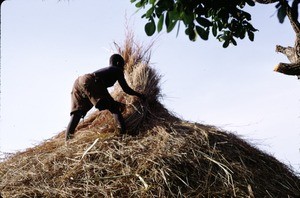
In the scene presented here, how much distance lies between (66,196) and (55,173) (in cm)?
41

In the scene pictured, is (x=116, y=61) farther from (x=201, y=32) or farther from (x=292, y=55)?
(x=201, y=32)

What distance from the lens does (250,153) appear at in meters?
4.17

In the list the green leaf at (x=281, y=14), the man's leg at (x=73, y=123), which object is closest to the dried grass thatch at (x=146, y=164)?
the man's leg at (x=73, y=123)

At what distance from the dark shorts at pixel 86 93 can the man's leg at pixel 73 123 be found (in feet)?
0.13

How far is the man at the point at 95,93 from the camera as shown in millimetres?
4258

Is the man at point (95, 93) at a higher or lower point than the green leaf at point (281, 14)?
lower

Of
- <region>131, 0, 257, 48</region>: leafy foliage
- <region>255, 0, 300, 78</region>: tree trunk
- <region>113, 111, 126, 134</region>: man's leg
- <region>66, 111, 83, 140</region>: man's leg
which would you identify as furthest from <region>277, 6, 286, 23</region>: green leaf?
<region>66, 111, 83, 140</region>: man's leg

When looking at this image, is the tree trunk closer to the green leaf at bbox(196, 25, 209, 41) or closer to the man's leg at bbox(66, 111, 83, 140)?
the green leaf at bbox(196, 25, 209, 41)

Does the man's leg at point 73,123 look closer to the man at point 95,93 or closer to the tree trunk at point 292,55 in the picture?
the man at point 95,93

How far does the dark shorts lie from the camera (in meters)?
4.33

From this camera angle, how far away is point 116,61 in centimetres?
471

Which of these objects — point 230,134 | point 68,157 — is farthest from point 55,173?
point 230,134

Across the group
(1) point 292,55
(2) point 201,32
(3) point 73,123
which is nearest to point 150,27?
(2) point 201,32

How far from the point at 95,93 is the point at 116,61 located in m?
0.55
